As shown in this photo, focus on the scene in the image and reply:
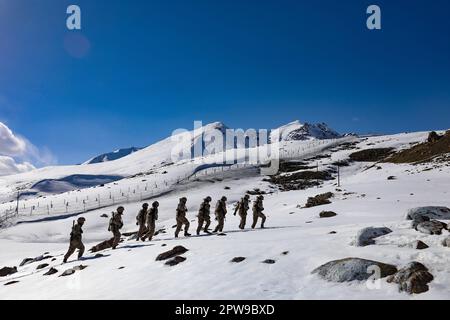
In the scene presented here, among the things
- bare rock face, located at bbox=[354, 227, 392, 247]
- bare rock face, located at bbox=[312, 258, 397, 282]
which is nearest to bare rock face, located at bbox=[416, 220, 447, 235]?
bare rock face, located at bbox=[354, 227, 392, 247]

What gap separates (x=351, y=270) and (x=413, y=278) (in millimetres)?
1672

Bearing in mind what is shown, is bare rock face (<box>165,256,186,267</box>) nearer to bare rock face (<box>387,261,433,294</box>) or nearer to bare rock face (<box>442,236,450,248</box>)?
bare rock face (<box>387,261,433,294</box>)

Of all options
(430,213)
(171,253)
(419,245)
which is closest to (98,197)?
(171,253)

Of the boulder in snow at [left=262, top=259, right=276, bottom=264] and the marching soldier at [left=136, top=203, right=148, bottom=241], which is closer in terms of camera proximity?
the boulder in snow at [left=262, top=259, right=276, bottom=264]

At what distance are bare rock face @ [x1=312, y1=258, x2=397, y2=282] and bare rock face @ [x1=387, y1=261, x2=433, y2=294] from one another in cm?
49

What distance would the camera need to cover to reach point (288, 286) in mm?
10773

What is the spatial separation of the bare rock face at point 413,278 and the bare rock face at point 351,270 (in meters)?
0.49

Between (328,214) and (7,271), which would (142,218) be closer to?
(7,271)

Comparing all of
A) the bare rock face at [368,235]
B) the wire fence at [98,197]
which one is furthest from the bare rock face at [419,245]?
the wire fence at [98,197]

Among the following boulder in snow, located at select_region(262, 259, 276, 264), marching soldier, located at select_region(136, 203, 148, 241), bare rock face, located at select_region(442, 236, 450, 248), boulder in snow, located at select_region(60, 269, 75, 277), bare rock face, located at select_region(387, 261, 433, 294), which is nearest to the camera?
bare rock face, located at select_region(387, 261, 433, 294)

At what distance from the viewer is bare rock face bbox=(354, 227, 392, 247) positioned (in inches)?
530

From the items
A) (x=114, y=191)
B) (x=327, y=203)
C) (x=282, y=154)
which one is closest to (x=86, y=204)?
(x=114, y=191)

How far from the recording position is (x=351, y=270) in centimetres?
1073
